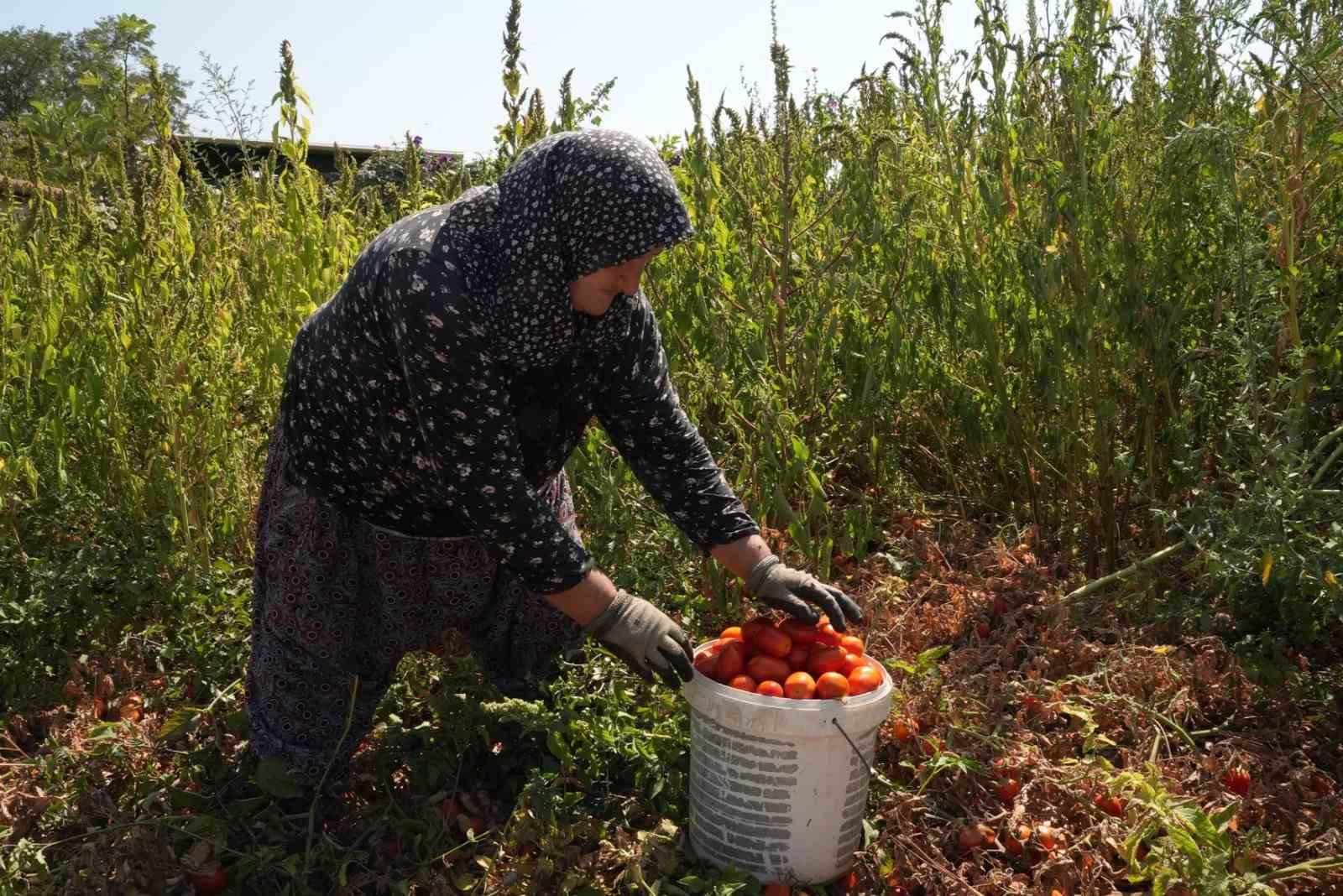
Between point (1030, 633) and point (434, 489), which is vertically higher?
point (434, 489)

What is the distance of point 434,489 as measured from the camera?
200cm

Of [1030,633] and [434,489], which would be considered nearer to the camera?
[434,489]

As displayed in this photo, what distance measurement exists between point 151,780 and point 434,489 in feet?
3.23

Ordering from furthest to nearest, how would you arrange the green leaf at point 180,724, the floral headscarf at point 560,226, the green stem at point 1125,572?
the green stem at point 1125,572 < the green leaf at point 180,724 < the floral headscarf at point 560,226

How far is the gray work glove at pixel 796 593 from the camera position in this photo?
2.12 meters

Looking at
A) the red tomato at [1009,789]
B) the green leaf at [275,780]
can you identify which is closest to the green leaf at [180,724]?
the green leaf at [275,780]

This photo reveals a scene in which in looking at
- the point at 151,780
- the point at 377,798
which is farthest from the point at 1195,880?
the point at 151,780

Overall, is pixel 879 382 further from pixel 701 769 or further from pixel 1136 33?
pixel 701 769

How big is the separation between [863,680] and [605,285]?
80cm

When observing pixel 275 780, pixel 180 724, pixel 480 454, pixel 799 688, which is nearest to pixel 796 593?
pixel 799 688

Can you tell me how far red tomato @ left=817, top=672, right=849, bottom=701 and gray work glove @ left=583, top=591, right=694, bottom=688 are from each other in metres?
0.23

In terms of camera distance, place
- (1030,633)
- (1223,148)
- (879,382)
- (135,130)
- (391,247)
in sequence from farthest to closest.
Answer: (879,382)
(135,130)
(1030,633)
(1223,148)
(391,247)

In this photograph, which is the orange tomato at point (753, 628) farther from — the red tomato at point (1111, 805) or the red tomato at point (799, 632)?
the red tomato at point (1111, 805)

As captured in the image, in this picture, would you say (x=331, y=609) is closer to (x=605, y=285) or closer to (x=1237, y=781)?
(x=605, y=285)
